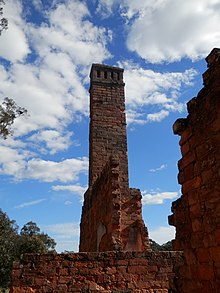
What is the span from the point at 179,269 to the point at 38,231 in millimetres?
30356

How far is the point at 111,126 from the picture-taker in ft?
44.8

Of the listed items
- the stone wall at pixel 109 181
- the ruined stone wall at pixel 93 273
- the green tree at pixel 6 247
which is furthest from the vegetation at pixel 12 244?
the ruined stone wall at pixel 93 273

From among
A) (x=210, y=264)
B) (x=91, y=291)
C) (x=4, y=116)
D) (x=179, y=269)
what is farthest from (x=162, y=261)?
(x=4, y=116)

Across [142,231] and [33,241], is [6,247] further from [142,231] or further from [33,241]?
[142,231]

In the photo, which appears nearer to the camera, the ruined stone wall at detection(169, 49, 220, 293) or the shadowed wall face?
the ruined stone wall at detection(169, 49, 220, 293)

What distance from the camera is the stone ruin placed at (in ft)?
11.7

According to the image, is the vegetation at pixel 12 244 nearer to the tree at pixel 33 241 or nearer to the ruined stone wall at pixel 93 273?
the tree at pixel 33 241

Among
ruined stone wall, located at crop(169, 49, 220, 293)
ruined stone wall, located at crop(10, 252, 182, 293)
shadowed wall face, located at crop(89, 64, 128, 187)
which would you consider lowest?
ruined stone wall, located at crop(10, 252, 182, 293)

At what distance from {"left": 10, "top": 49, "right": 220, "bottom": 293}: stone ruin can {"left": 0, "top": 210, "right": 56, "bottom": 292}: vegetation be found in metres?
13.1

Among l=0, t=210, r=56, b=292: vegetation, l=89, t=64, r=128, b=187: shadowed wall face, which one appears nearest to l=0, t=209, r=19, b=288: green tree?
l=0, t=210, r=56, b=292: vegetation

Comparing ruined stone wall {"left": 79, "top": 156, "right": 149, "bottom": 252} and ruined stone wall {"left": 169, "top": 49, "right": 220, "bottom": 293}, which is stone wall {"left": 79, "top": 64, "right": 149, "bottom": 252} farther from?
ruined stone wall {"left": 169, "top": 49, "right": 220, "bottom": 293}

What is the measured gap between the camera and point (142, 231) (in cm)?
1010

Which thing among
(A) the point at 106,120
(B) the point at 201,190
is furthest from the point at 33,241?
(B) the point at 201,190

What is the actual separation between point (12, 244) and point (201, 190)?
24.2m
